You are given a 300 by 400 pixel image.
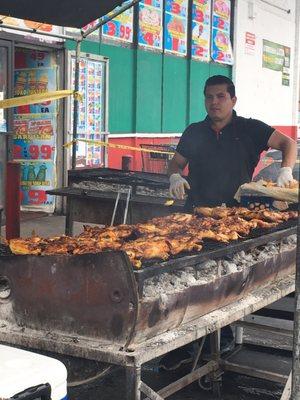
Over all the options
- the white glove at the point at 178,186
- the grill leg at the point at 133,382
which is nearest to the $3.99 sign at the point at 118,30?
the white glove at the point at 178,186

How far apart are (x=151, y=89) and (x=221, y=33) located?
3.44 metres

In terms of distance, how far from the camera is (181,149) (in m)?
5.90

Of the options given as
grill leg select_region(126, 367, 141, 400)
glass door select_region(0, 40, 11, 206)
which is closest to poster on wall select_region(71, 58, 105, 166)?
glass door select_region(0, 40, 11, 206)

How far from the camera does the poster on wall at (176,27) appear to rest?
47.3ft

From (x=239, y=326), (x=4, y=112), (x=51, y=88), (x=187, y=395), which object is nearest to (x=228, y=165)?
(x=239, y=326)

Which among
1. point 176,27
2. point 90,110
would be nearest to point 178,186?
point 90,110

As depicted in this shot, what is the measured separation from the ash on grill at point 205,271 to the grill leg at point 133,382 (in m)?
0.40

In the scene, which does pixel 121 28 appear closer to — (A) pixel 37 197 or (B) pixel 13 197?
(A) pixel 37 197

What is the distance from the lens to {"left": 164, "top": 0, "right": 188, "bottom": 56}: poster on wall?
47.3ft

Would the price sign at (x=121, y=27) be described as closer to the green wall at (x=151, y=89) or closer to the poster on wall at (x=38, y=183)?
the green wall at (x=151, y=89)

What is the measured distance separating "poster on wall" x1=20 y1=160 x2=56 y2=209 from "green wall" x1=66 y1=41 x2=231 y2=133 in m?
1.92

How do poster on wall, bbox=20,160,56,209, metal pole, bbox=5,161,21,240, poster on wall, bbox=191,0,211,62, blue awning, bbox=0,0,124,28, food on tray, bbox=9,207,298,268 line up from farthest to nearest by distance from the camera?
poster on wall, bbox=191,0,211,62
poster on wall, bbox=20,160,56,209
metal pole, bbox=5,161,21,240
blue awning, bbox=0,0,124,28
food on tray, bbox=9,207,298,268

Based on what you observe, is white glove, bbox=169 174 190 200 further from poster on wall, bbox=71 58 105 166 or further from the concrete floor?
poster on wall, bbox=71 58 105 166

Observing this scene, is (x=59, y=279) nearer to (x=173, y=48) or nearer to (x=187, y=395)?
(x=187, y=395)
